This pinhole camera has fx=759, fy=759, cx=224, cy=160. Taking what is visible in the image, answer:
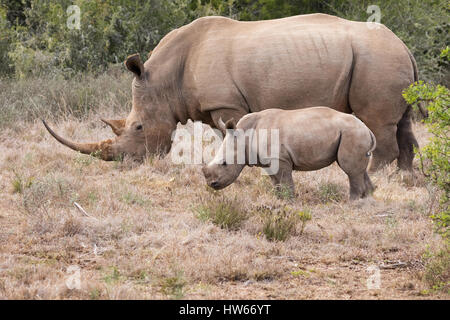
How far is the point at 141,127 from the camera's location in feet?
27.6

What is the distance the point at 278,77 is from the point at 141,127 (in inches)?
64.2

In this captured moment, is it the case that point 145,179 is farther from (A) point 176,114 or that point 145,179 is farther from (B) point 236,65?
(B) point 236,65

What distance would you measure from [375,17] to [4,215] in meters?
7.20

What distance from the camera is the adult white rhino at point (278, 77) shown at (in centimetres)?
788

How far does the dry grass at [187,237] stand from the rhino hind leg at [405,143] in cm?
24

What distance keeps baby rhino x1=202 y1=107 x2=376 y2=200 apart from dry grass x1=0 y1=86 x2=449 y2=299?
0.89 feet

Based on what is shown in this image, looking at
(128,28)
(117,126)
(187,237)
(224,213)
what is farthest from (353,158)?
(128,28)

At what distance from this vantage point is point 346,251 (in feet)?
19.5

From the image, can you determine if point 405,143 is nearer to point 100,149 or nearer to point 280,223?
point 280,223

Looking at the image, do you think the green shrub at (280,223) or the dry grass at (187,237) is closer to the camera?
the dry grass at (187,237)

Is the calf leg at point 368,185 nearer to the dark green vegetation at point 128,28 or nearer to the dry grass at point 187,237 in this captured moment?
the dry grass at point 187,237

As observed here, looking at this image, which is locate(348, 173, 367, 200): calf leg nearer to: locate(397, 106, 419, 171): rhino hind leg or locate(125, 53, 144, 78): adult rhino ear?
locate(397, 106, 419, 171): rhino hind leg

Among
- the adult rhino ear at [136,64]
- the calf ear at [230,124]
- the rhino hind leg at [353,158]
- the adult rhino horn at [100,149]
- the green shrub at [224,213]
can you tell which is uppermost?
A: the adult rhino ear at [136,64]

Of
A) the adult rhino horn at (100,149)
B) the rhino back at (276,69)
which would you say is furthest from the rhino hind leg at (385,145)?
the adult rhino horn at (100,149)
